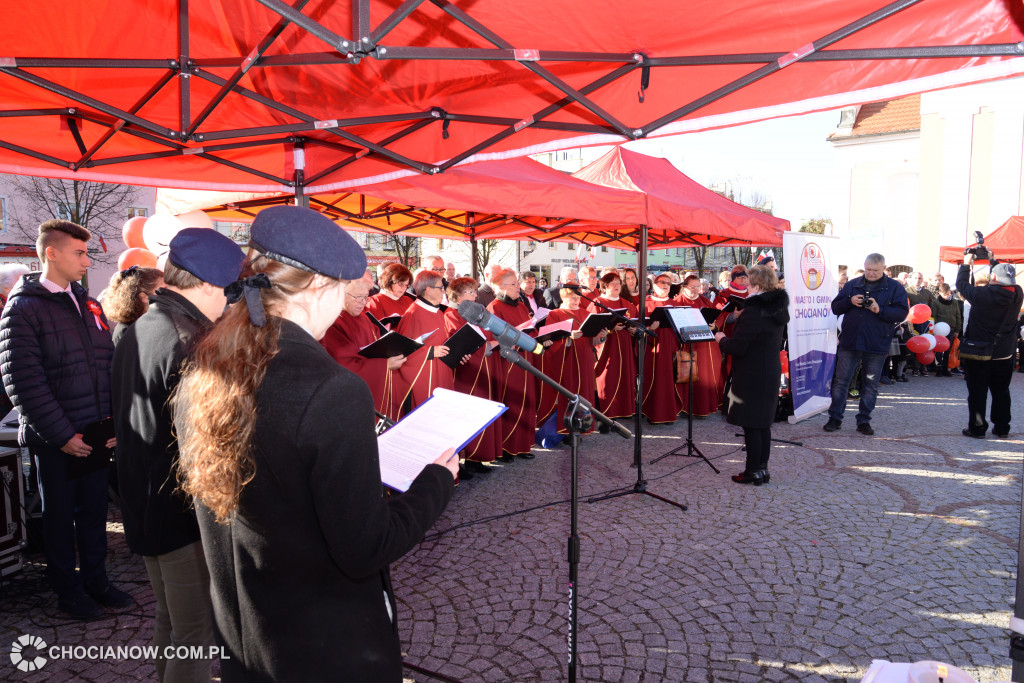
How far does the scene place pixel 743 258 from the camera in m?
55.0

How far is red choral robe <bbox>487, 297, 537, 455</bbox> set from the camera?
722 cm

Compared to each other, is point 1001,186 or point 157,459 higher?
point 1001,186

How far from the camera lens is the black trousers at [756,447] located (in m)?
6.05

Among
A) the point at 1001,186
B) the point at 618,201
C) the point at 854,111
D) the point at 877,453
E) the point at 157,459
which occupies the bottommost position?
the point at 877,453

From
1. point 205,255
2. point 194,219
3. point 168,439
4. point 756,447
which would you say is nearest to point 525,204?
point 194,219

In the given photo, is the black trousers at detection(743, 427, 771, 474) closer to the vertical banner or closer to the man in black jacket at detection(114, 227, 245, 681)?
the vertical banner

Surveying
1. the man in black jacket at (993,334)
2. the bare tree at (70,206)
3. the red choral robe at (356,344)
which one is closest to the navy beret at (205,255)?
the red choral robe at (356,344)

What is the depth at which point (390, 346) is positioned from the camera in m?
4.69

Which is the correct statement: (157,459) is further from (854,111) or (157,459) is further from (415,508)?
(854,111)

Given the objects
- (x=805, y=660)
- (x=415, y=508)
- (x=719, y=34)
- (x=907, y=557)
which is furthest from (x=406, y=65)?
(x=907, y=557)

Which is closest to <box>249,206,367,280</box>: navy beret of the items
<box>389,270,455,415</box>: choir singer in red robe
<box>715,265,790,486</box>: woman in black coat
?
<box>389,270,455,415</box>: choir singer in red robe

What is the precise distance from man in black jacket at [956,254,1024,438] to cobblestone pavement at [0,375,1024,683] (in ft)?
5.05

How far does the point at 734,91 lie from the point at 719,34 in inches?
15.4

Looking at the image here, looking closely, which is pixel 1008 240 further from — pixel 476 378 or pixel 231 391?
pixel 231 391
